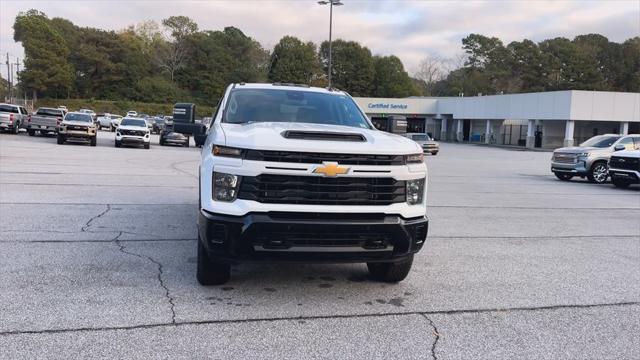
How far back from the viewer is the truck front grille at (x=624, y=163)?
53.5 feet

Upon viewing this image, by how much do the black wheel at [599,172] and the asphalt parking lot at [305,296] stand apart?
10048 millimetres

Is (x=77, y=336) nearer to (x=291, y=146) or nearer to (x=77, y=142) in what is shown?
(x=291, y=146)

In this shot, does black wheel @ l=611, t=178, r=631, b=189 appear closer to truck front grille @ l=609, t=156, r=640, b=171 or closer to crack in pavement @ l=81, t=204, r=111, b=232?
truck front grille @ l=609, t=156, r=640, b=171

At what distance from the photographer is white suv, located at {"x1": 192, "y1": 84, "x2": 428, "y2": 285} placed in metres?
4.58

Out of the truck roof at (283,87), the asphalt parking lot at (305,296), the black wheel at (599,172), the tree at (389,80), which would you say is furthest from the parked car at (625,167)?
the tree at (389,80)

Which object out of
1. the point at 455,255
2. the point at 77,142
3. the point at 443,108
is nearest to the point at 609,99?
the point at 443,108

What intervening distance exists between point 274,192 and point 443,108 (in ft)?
242

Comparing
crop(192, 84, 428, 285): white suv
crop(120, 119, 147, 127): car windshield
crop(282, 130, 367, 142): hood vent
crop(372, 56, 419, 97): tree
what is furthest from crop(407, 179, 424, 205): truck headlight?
crop(372, 56, 419, 97): tree

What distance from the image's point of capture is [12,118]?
33.5m

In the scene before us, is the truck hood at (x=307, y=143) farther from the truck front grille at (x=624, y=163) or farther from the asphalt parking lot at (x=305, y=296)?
the truck front grille at (x=624, y=163)

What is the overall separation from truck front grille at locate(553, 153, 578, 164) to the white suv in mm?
16297

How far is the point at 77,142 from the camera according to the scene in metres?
28.1

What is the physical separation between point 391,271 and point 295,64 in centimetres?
9637

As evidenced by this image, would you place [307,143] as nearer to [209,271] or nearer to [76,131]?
[209,271]
